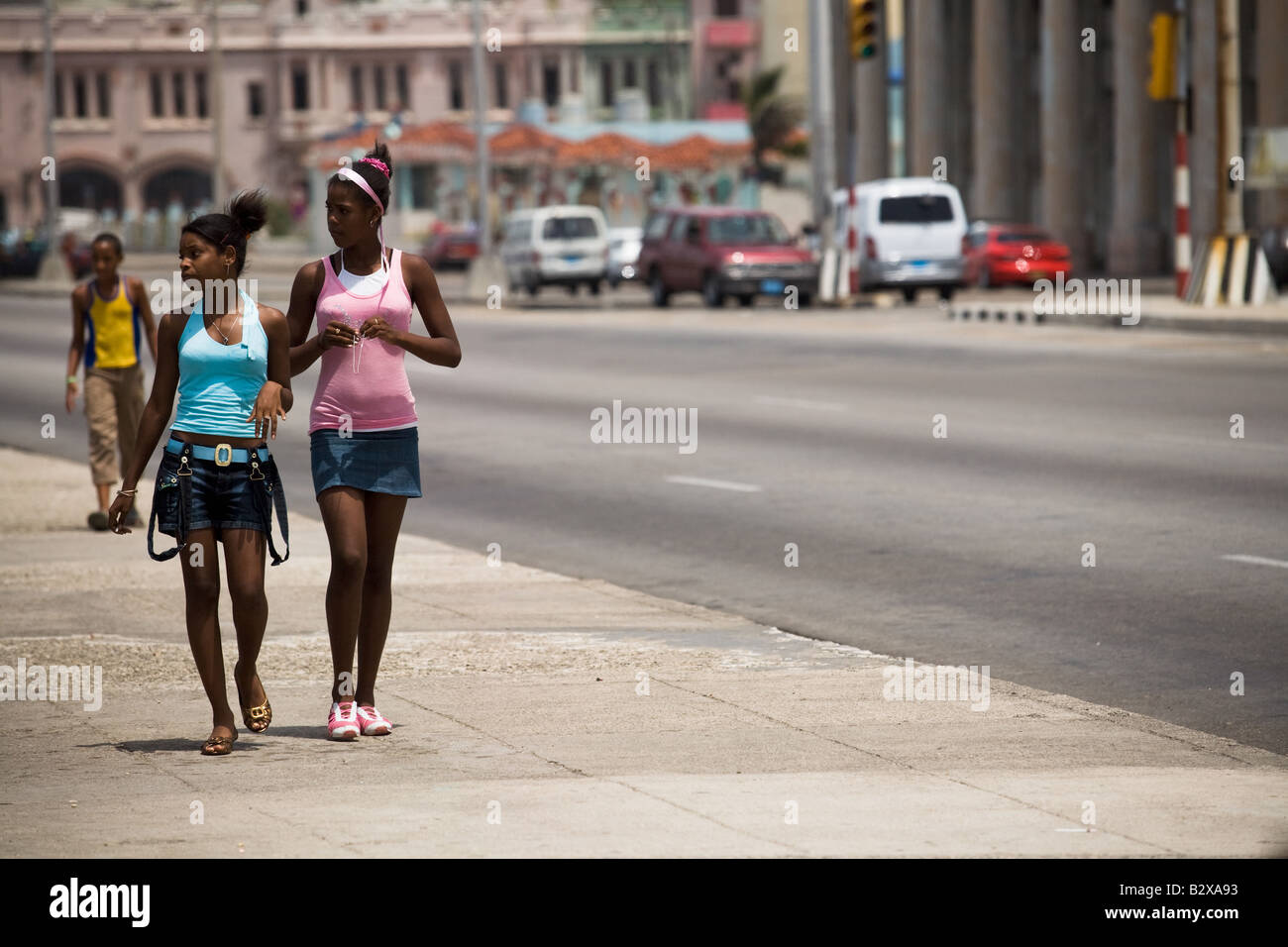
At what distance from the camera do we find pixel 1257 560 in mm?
11977

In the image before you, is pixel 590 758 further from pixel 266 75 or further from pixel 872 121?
pixel 266 75

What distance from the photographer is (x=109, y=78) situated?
4291 inches

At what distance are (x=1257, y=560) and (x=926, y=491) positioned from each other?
11.6 ft

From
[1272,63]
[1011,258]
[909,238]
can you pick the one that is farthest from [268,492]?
[1272,63]

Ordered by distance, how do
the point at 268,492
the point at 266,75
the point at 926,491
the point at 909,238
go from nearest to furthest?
the point at 268,492 < the point at 926,491 < the point at 909,238 < the point at 266,75

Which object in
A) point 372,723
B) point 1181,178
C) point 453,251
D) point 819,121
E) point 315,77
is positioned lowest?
point 372,723

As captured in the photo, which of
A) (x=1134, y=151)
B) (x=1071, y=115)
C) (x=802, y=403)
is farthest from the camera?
(x=1071, y=115)

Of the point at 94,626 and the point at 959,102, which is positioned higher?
the point at 959,102

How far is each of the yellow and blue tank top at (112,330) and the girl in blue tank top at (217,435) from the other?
7.33 m

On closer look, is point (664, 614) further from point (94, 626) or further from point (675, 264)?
point (675, 264)

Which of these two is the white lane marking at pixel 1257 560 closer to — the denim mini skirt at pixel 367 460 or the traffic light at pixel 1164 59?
the denim mini skirt at pixel 367 460

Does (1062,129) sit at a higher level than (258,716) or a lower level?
higher
